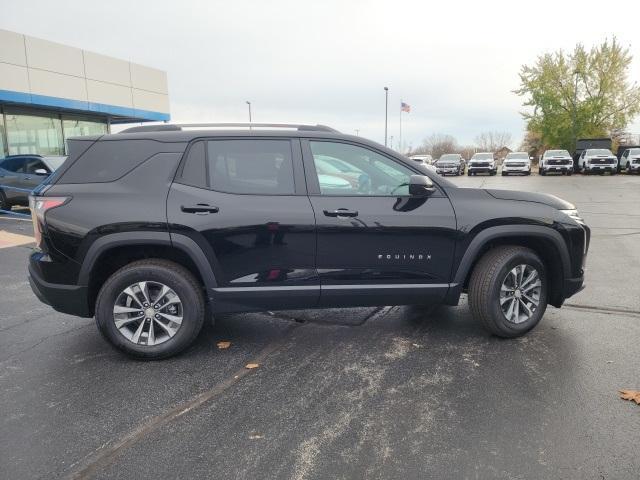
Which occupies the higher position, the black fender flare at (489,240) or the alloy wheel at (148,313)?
the black fender flare at (489,240)

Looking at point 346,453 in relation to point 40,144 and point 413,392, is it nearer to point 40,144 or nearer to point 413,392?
point 413,392

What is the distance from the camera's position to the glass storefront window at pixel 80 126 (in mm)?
22984

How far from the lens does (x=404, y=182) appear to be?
4.10 metres

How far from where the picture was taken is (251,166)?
399 centimetres

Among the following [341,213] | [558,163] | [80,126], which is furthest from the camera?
[558,163]

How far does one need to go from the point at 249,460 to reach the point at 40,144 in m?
22.9

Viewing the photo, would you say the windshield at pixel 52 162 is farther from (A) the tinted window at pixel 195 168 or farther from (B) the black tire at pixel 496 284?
(B) the black tire at pixel 496 284

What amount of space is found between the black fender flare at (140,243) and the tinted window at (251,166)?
1.65 feet

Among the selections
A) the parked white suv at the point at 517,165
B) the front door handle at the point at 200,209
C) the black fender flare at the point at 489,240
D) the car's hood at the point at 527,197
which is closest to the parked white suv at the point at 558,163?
the parked white suv at the point at 517,165

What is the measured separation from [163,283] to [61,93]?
807 inches

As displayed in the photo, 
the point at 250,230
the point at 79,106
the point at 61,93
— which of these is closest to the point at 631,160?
the point at 79,106

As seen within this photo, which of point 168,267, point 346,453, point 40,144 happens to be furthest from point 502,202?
point 40,144

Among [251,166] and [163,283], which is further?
[251,166]

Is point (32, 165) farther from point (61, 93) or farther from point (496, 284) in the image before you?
point (496, 284)
